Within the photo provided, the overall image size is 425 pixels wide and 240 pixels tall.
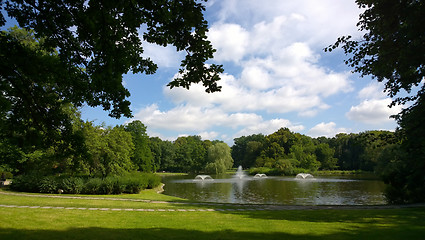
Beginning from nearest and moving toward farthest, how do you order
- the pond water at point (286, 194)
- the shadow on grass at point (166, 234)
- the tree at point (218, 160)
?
the shadow on grass at point (166, 234), the pond water at point (286, 194), the tree at point (218, 160)

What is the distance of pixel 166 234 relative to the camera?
712cm

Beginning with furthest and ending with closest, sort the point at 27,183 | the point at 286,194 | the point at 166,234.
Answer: the point at 286,194, the point at 27,183, the point at 166,234

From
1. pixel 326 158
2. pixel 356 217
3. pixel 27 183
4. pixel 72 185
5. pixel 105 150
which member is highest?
pixel 326 158

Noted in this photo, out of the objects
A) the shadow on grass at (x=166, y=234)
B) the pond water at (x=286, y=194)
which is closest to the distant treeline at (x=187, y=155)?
the shadow on grass at (x=166, y=234)

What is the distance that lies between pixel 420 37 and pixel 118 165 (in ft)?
79.5

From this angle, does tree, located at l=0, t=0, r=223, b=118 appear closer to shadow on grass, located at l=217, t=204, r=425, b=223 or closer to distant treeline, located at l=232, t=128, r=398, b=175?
shadow on grass, located at l=217, t=204, r=425, b=223

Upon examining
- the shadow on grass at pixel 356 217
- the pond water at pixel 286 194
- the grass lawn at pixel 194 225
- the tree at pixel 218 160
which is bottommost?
the pond water at pixel 286 194

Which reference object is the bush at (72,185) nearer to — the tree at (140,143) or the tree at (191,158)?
the tree at (140,143)

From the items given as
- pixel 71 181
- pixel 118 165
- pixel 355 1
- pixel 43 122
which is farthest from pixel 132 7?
pixel 118 165

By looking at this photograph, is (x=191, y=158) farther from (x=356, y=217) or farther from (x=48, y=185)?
(x=356, y=217)

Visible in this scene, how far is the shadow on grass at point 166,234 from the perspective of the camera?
21.9 ft

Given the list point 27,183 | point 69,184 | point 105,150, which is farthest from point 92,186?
point 27,183

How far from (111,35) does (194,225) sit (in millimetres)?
5997

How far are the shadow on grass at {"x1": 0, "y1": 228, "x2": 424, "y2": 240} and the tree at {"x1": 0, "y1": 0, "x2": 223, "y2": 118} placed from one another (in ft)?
10.4
